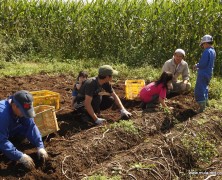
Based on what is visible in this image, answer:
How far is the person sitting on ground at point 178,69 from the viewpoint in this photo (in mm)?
7926

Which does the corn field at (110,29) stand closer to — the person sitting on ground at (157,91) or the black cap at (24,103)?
the person sitting on ground at (157,91)

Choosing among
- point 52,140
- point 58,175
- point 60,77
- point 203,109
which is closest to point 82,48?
point 60,77

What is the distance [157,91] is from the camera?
713 cm

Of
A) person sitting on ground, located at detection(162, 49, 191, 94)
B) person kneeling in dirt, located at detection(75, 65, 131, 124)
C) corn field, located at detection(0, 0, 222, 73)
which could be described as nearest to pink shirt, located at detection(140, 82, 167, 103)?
person kneeling in dirt, located at detection(75, 65, 131, 124)

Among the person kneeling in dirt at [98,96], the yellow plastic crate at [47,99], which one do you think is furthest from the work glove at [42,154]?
the yellow plastic crate at [47,99]

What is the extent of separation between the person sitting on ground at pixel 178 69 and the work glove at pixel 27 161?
13.5 ft

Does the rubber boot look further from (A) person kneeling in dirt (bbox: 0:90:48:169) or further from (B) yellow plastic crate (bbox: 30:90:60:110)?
(A) person kneeling in dirt (bbox: 0:90:48:169)

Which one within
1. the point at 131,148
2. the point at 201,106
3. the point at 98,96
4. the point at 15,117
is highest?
the point at 15,117

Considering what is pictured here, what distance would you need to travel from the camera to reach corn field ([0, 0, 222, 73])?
12422mm

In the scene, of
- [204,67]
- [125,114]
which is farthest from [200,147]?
[204,67]

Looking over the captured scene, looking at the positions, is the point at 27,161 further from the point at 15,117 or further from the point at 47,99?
the point at 47,99

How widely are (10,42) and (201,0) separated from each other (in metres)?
6.74

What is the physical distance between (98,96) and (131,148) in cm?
137

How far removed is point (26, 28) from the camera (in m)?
14.2
